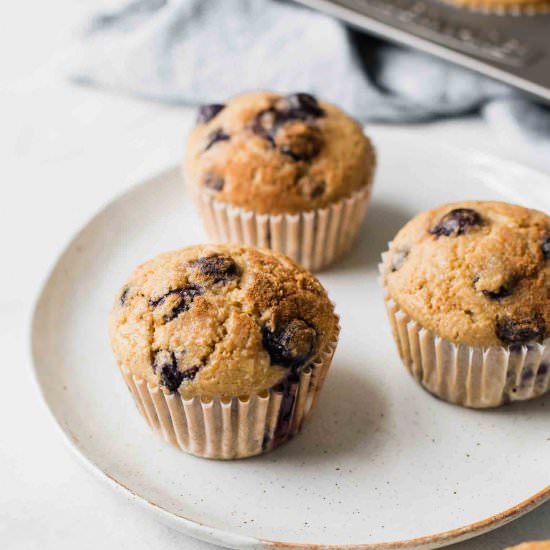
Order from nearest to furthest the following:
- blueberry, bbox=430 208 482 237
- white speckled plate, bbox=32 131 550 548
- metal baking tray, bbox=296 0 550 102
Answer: white speckled plate, bbox=32 131 550 548
blueberry, bbox=430 208 482 237
metal baking tray, bbox=296 0 550 102

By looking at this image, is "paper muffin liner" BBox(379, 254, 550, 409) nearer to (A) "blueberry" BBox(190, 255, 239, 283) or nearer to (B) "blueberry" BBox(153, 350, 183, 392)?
(A) "blueberry" BBox(190, 255, 239, 283)

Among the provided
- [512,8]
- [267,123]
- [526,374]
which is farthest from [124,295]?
[512,8]

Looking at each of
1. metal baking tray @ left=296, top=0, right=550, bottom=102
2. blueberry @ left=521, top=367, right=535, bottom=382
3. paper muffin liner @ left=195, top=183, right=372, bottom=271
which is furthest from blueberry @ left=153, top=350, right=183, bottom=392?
metal baking tray @ left=296, top=0, right=550, bottom=102

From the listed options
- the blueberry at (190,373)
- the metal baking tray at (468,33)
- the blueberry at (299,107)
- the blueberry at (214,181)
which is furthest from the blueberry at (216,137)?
the metal baking tray at (468,33)

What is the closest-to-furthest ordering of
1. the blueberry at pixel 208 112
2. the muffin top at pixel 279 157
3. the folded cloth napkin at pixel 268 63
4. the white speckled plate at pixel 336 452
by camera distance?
the white speckled plate at pixel 336 452 → the muffin top at pixel 279 157 → the blueberry at pixel 208 112 → the folded cloth napkin at pixel 268 63

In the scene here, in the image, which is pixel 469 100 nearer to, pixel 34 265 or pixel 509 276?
pixel 509 276

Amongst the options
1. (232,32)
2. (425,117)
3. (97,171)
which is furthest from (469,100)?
(97,171)

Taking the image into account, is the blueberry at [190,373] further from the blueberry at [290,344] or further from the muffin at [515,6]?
the muffin at [515,6]
